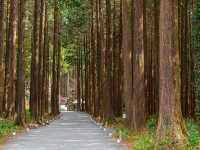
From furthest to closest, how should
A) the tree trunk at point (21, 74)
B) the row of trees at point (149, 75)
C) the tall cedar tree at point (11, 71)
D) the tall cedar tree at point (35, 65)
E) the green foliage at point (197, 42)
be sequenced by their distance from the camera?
the tall cedar tree at point (35, 65)
the tall cedar tree at point (11, 71)
the green foliage at point (197, 42)
the tree trunk at point (21, 74)
the row of trees at point (149, 75)

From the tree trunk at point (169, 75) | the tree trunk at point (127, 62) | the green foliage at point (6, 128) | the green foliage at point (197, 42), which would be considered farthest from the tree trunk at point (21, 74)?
the tree trunk at point (169, 75)

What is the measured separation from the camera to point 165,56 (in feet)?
49.2

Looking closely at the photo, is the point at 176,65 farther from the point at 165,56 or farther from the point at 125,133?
the point at 125,133

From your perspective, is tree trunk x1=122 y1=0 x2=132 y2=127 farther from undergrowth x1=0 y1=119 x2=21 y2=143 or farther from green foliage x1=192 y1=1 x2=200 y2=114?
green foliage x1=192 y1=1 x2=200 y2=114

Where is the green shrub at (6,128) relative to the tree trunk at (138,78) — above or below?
below

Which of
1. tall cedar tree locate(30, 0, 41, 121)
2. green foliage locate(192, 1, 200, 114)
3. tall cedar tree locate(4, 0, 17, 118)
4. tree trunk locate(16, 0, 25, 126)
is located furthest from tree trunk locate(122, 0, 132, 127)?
tall cedar tree locate(30, 0, 41, 121)

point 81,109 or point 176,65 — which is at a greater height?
point 176,65

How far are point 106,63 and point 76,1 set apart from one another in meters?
9.10

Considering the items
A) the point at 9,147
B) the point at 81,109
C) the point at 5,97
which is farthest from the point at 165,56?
the point at 81,109

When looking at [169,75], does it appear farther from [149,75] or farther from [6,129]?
[149,75]

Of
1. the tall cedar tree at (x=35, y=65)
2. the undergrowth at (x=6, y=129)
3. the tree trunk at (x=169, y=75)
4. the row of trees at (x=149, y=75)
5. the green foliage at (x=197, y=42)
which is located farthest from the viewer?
the tall cedar tree at (x=35, y=65)

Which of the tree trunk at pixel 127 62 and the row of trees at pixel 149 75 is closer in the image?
the row of trees at pixel 149 75

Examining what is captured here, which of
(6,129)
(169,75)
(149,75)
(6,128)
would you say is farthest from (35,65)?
(169,75)

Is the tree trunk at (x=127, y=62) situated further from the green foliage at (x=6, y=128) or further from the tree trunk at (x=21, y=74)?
the tree trunk at (x=21, y=74)
